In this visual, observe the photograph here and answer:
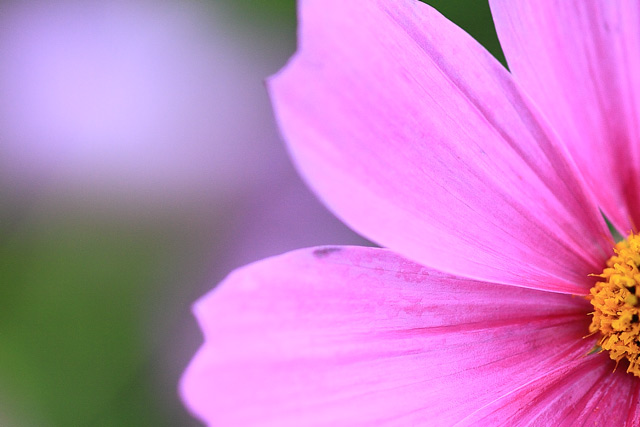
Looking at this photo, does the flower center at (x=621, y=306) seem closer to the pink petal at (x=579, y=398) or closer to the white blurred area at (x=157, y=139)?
the pink petal at (x=579, y=398)

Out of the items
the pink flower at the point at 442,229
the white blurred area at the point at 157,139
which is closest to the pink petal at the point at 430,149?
the pink flower at the point at 442,229

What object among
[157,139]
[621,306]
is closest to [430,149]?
[621,306]

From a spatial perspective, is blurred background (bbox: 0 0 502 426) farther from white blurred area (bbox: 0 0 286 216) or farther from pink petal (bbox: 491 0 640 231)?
pink petal (bbox: 491 0 640 231)

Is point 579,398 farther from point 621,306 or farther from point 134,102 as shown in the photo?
point 134,102

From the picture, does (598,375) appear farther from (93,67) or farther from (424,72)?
(93,67)

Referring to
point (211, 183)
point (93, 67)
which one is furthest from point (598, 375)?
point (93, 67)

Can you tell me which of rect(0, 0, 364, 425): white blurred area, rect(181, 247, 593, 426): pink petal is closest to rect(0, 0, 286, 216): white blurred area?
rect(0, 0, 364, 425): white blurred area
